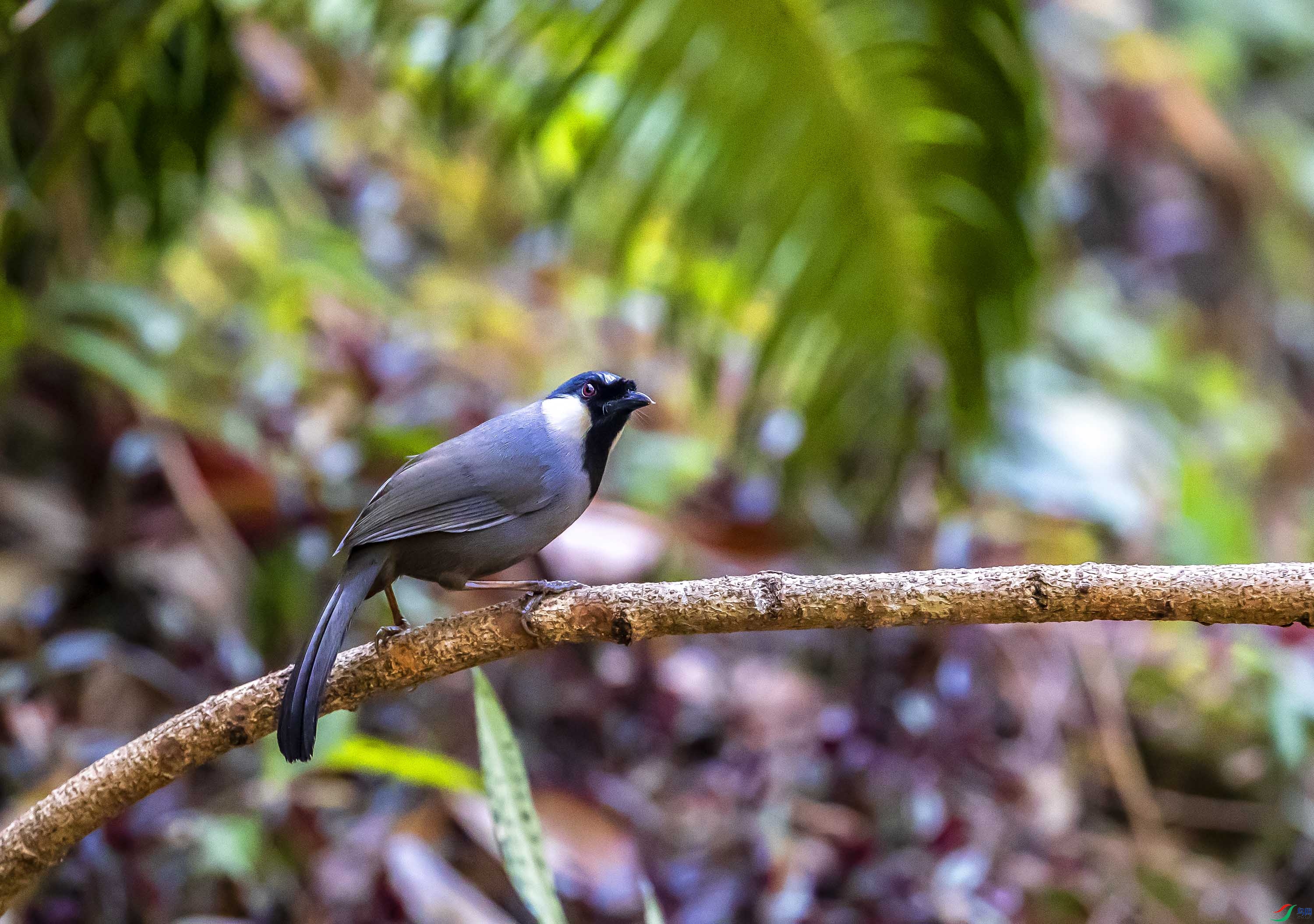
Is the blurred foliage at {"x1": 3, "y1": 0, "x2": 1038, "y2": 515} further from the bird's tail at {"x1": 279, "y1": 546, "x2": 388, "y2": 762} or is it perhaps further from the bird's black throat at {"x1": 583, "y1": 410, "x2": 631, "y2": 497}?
the bird's tail at {"x1": 279, "y1": 546, "x2": 388, "y2": 762}

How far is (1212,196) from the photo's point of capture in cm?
779

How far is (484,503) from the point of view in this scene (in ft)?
6.34

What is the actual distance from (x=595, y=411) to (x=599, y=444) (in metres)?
0.08

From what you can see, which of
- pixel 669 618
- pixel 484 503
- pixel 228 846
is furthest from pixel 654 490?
pixel 669 618

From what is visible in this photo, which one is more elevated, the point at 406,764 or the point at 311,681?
the point at 311,681

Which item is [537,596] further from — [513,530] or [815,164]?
[815,164]

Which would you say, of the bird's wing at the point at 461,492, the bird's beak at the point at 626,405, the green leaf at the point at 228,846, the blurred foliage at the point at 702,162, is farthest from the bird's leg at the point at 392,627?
the blurred foliage at the point at 702,162

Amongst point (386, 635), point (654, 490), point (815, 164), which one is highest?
point (386, 635)

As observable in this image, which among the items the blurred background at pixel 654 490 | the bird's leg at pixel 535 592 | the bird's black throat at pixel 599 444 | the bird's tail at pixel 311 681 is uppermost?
the bird's tail at pixel 311 681

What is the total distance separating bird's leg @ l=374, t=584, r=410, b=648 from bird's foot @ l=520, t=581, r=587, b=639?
202mm

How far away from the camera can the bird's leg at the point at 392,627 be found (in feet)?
5.48

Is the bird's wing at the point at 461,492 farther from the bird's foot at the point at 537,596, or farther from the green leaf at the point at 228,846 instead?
the green leaf at the point at 228,846

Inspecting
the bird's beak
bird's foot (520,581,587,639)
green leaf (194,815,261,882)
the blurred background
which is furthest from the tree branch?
green leaf (194,815,261,882)

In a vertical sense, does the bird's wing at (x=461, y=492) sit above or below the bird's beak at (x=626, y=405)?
above
